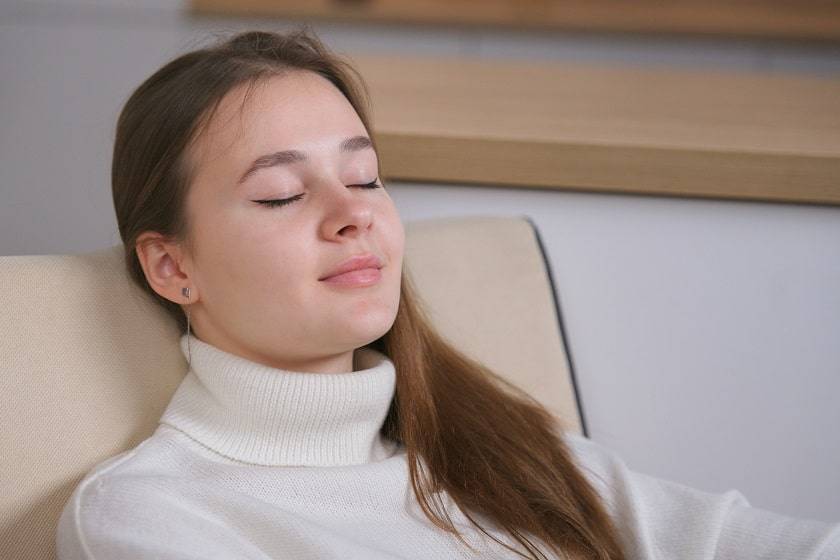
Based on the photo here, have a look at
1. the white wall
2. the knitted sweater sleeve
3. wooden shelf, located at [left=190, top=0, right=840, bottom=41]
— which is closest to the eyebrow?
the knitted sweater sleeve

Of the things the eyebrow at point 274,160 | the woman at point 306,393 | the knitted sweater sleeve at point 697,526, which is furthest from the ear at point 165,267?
the knitted sweater sleeve at point 697,526

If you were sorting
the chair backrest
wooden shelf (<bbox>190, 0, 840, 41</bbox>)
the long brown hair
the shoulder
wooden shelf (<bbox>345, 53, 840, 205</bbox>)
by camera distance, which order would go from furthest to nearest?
wooden shelf (<bbox>190, 0, 840, 41</bbox>) → wooden shelf (<bbox>345, 53, 840, 205</bbox>) → the long brown hair → the chair backrest → the shoulder

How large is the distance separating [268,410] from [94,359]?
7.4 inches

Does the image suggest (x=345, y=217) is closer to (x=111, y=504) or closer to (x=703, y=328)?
(x=111, y=504)

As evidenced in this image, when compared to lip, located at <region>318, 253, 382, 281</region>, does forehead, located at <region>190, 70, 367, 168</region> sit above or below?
above

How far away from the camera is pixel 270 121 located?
103 centimetres

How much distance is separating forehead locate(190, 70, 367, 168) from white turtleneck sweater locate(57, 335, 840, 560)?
205mm

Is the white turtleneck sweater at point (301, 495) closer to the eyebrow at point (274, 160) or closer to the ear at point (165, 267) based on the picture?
the ear at point (165, 267)

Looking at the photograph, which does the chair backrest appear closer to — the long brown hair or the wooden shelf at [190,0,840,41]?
the long brown hair

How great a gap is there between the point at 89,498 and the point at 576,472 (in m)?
0.52

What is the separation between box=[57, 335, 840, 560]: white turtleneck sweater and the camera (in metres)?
0.88

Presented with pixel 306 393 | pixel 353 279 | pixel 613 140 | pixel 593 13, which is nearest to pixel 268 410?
pixel 306 393

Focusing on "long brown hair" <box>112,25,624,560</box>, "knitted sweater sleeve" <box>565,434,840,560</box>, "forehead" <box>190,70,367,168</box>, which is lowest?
"knitted sweater sleeve" <box>565,434,840,560</box>

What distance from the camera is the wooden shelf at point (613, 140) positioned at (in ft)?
5.06
